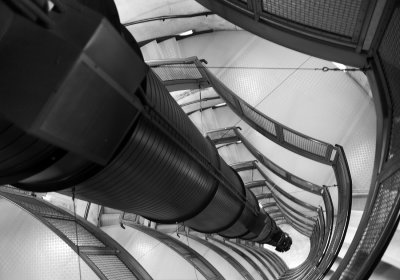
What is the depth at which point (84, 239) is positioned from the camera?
6.97 metres

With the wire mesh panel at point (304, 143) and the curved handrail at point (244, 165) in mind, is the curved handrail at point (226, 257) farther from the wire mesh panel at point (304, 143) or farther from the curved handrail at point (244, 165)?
the wire mesh panel at point (304, 143)

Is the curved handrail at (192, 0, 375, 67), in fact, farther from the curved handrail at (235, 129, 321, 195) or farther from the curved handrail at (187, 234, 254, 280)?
the curved handrail at (187, 234, 254, 280)

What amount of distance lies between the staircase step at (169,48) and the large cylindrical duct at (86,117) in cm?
406

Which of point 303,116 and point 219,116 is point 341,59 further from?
point 219,116

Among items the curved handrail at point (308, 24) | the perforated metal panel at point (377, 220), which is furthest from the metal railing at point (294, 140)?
the perforated metal panel at point (377, 220)

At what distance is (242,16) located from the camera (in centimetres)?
364

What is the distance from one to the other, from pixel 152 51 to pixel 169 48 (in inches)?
16.1

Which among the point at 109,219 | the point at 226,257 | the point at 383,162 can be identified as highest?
the point at 109,219

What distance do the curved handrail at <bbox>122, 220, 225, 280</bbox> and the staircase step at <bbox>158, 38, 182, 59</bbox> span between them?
4760 mm

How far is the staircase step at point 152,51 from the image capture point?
315 inches

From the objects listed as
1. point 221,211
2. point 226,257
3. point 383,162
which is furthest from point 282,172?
point 383,162

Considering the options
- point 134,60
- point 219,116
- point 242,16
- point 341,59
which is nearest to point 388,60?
point 341,59

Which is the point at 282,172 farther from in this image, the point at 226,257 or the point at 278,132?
the point at 226,257

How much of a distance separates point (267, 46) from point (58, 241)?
530 centimetres
